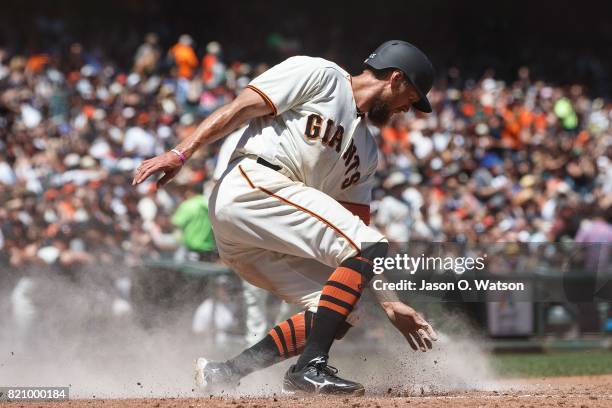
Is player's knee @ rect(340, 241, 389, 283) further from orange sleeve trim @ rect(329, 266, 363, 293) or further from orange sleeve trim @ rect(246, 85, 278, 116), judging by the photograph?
orange sleeve trim @ rect(246, 85, 278, 116)

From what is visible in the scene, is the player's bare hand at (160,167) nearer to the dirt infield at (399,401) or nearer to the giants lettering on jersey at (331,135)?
the giants lettering on jersey at (331,135)

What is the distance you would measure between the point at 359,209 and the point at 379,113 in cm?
57

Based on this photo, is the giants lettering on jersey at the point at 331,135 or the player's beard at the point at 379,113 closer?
the giants lettering on jersey at the point at 331,135

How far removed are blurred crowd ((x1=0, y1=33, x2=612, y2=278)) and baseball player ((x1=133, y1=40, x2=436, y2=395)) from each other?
3.39 m

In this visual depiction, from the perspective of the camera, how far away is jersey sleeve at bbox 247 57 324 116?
4.86m

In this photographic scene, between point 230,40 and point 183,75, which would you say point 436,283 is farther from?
point 230,40

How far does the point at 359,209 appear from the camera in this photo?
5.41m

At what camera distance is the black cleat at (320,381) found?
4.78 m

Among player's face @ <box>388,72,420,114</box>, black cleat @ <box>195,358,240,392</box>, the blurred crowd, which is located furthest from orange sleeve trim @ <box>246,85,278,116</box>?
the blurred crowd

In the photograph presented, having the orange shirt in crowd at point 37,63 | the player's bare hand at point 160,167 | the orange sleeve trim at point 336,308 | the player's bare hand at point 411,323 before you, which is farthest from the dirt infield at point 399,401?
the orange shirt in crowd at point 37,63

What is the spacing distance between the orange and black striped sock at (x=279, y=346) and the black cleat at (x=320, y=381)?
12.8 inches

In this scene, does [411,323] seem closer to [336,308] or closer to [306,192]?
[336,308]

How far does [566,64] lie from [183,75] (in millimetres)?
10708

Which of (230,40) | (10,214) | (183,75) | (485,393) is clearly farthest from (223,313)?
(230,40)
